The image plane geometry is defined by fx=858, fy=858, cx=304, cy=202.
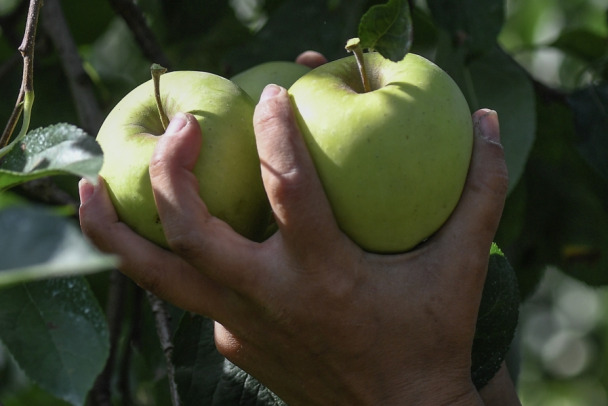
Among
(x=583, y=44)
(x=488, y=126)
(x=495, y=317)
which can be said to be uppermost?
(x=488, y=126)

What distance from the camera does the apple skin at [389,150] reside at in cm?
78

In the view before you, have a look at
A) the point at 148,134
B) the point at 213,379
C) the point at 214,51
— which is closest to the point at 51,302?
the point at 148,134

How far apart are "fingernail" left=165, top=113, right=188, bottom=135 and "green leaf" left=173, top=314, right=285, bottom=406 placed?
1.07 feet

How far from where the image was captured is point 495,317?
3.38 feet

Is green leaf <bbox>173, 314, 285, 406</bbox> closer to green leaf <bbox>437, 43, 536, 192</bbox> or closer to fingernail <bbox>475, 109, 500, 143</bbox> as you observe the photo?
fingernail <bbox>475, 109, 500, 143</bbox>

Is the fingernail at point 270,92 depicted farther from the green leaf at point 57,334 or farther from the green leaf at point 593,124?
the green leaf at point 593,124

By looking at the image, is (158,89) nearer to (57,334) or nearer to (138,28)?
(57,334)

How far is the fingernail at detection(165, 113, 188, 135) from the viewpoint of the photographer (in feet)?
2.57

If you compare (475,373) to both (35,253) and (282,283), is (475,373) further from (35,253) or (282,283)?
(35,253)

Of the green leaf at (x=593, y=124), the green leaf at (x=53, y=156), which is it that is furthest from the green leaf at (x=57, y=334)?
the green leaf at (x=593, y=124)

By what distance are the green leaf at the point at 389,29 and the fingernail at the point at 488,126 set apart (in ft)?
0.45

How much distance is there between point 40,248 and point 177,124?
352 millimetres

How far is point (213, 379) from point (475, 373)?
1.04 ft

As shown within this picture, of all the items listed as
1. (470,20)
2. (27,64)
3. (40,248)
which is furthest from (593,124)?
(40,248)
